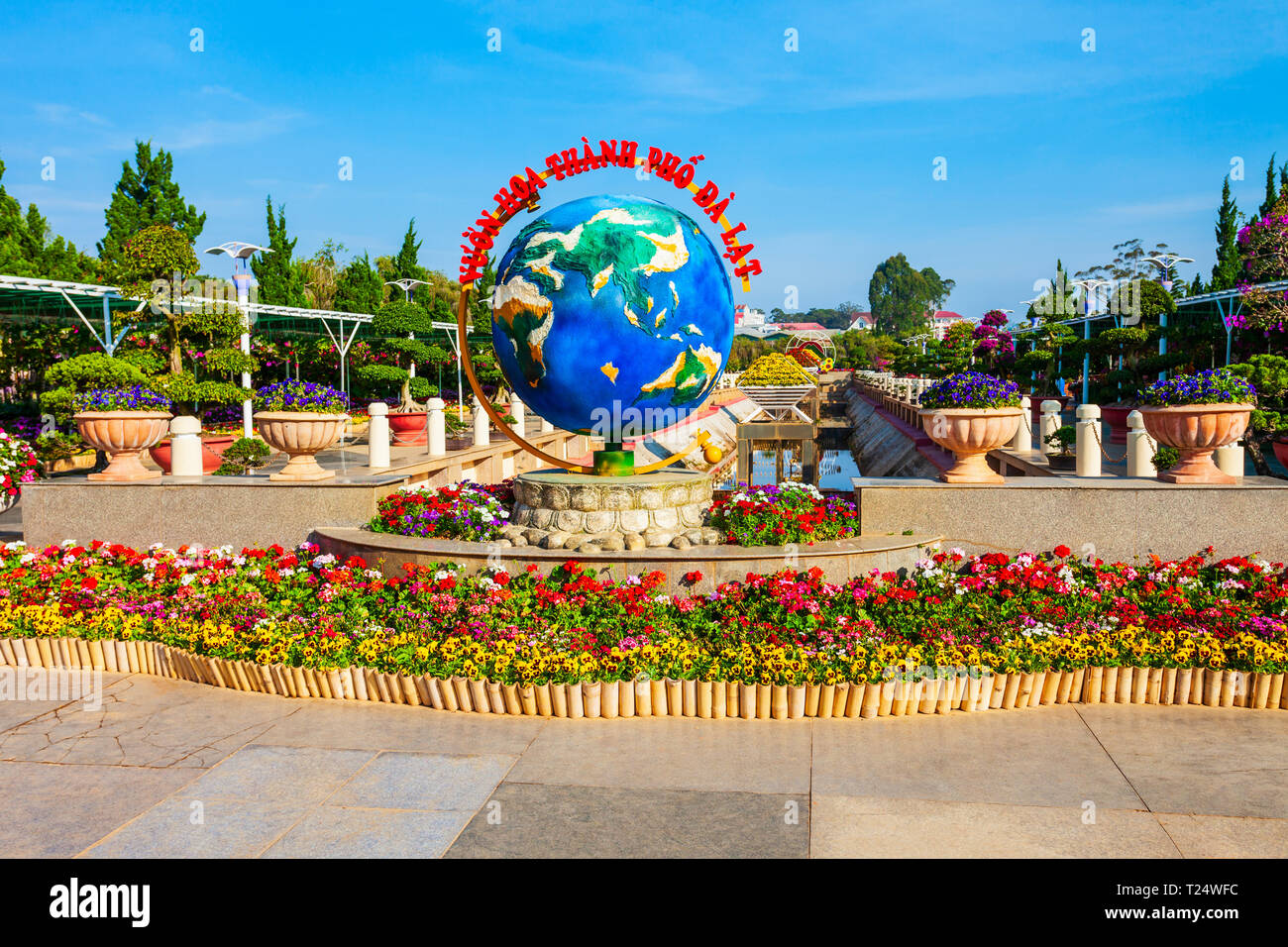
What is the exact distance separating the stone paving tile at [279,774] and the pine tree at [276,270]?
32669mm

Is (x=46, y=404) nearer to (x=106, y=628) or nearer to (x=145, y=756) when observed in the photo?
(x=106, y=628)

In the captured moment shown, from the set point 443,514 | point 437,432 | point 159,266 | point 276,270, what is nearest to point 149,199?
point 276,270

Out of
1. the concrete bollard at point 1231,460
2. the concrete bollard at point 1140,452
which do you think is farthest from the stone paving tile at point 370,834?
the concrete bollard at point 1231,460

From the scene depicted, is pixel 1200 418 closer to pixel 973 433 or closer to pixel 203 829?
pixel 973 433

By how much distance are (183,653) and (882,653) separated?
6.39 m

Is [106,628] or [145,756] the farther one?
[106,628]

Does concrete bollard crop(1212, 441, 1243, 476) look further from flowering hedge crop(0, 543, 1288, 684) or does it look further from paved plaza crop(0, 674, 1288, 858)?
paved plaza crop(0, 674, 1288, 858)

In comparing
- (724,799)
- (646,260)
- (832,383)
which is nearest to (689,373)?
(646,260)

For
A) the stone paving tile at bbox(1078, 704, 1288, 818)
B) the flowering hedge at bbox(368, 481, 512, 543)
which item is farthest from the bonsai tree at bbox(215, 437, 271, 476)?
the stone paving tile at bbox(1078, 704, 1288, 818)

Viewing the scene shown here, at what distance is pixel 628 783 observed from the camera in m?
6.05

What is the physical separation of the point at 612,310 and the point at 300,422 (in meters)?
5.59

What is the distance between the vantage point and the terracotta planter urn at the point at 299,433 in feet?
41.4

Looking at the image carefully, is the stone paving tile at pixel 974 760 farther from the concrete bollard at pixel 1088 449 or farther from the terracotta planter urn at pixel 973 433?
the concrete bollard at pixel 1088 449
